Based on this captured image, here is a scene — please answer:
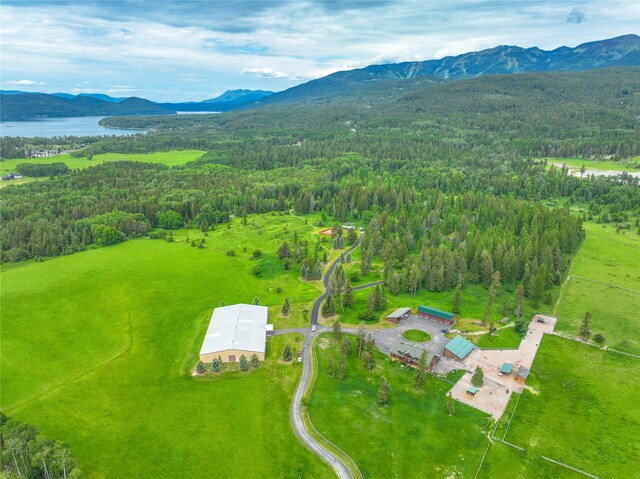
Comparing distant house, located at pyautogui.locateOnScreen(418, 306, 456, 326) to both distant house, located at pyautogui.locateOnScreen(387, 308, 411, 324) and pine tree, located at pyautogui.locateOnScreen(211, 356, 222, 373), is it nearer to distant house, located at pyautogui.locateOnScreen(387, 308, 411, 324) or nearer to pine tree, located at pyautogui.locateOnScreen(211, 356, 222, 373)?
distant house, located at pyautogui.locateOnScreen(387, 308, 411, 324)

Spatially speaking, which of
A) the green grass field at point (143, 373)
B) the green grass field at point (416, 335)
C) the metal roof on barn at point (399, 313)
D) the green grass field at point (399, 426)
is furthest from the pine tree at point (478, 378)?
the green grass field at point (143, 373)

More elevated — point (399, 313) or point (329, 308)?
point (329, 308)

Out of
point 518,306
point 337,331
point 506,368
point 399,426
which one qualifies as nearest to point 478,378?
point 506,368

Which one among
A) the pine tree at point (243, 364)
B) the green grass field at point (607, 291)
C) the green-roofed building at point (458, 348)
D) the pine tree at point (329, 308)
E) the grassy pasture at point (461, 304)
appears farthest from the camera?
the pine tree at point (329, 308)

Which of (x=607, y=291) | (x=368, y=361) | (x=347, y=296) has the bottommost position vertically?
(x=607, y=291)

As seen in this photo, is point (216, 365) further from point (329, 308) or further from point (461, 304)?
point (461, 304)

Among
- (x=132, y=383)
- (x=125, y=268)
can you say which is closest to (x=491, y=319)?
(x=132, y=383)

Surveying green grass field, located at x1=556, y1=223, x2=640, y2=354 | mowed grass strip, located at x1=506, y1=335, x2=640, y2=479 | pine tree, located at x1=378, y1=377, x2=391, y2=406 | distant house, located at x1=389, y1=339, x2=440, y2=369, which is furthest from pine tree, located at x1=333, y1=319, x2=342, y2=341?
green grass field, located at x1=556, y1=223, x2=640, y2=354

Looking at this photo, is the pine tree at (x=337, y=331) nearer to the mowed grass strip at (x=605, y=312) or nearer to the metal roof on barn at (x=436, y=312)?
the metal roof on barn at (x=436, y=312)
